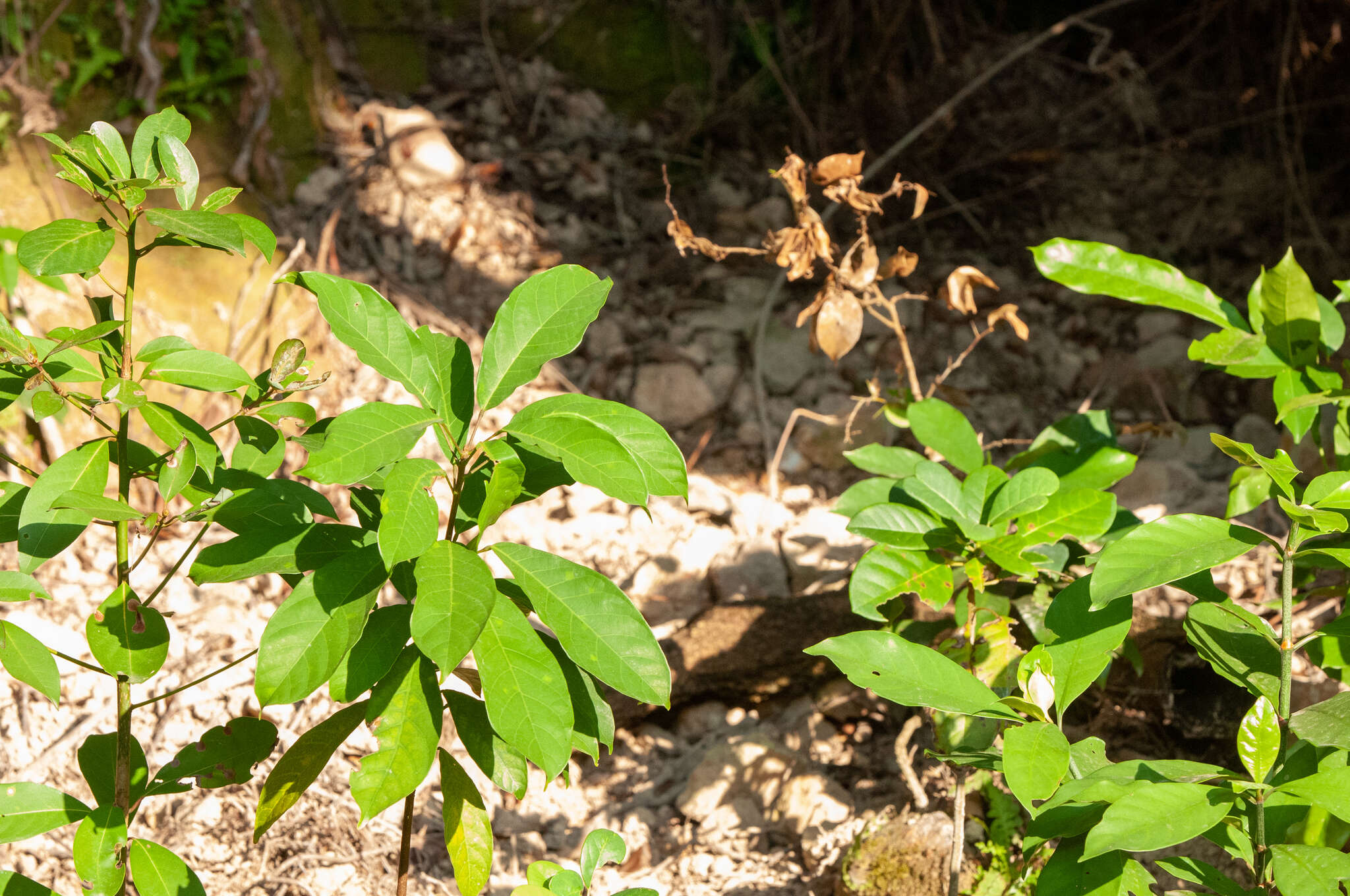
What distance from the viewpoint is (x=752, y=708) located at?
1.95 m

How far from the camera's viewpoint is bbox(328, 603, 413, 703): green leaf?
0.96 meters

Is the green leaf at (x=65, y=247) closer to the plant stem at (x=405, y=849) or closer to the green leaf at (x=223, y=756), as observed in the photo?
the green leaf at (x=223, y=756)

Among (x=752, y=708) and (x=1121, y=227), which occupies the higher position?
(x=1121, y=227)

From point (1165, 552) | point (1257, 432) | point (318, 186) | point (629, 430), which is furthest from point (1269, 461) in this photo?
point (318, 186)

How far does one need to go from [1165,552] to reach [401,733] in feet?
2.76

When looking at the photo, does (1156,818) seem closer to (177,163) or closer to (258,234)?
(258,234)

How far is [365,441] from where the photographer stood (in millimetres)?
903

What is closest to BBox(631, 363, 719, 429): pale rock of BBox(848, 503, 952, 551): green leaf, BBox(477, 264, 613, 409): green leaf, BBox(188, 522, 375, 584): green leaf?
BBox(848, 503, 952, 551): green leaf

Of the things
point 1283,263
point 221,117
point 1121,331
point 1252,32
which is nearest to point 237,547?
point 1283,263

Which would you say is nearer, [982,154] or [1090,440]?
[1090,440]

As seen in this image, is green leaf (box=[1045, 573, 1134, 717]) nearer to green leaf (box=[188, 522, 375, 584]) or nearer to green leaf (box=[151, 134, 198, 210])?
green leaf (box=[188, 522, 375, 584])

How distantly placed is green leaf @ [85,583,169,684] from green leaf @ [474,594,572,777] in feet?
1.09

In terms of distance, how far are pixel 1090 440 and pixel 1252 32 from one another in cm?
270

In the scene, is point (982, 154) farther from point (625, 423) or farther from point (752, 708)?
point (625, 423)
